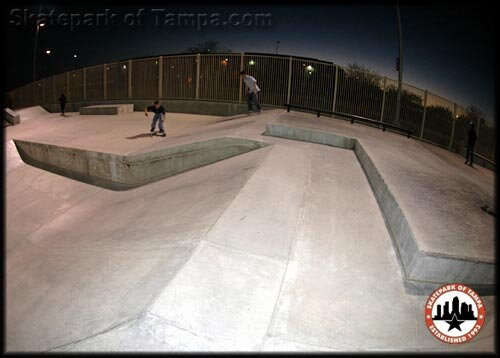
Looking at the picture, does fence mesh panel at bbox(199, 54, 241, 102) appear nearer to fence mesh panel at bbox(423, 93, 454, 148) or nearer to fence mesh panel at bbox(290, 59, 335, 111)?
fence mesh panel at bbox(290, 59, 335, 111)

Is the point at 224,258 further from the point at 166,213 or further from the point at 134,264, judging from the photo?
the point at 166,213

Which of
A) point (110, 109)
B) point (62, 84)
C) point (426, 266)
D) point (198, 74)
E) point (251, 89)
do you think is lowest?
point (426, 266)

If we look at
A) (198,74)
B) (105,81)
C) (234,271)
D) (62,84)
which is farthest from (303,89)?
(62,84)

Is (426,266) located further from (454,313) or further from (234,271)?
(234,271)

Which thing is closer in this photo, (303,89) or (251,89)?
(251,89)

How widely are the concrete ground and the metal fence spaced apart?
8137 millimetres

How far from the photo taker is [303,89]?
13.2m

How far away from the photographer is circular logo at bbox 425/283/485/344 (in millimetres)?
2744

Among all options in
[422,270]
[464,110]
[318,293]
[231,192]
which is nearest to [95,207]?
[231,192]

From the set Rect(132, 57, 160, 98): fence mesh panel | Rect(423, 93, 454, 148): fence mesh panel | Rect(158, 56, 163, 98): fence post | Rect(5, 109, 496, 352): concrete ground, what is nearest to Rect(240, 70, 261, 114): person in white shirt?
Rect(5, 109, 496, 352): concrete ground

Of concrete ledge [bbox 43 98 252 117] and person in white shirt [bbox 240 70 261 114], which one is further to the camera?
concrete ledge [bbox 43 98 252 117]

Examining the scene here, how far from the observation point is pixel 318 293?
3.07 meters

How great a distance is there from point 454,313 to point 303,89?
11.6m

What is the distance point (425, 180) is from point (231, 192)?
3175 millimetres
